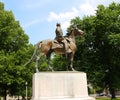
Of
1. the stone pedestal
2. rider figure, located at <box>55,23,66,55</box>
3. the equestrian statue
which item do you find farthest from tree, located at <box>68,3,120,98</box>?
the stone pedestal

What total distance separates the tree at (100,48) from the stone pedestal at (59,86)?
23.0 meters

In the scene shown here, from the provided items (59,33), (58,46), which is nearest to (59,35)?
(59,33)

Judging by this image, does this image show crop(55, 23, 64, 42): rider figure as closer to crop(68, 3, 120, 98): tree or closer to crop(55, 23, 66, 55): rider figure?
crop(55, 23, 66, 55): rider figure

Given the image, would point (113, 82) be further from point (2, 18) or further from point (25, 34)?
point (2, 18)

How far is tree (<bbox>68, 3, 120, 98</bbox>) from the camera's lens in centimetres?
4266

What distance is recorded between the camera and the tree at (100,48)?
42.7 m

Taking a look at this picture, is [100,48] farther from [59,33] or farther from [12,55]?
[59,33]

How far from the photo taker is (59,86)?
62.8ft

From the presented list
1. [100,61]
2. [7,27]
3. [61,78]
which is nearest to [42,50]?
[61,78]

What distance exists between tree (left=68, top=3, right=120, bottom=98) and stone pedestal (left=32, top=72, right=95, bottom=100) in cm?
2295

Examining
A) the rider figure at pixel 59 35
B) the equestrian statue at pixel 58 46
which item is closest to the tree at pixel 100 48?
the equestrian statue at pixel 58 46

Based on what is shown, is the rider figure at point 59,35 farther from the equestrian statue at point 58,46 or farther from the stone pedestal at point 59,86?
the stone pedestal at point 59,86

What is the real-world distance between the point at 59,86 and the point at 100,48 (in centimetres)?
2618

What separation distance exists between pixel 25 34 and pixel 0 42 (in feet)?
14.7
